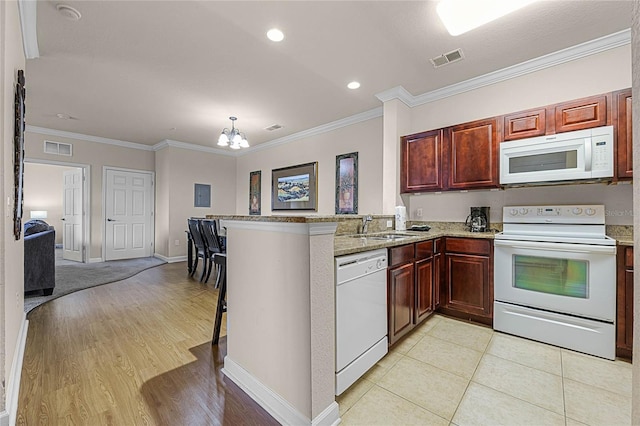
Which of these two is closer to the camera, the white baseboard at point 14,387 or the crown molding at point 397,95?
the white baseboard at point 14,387

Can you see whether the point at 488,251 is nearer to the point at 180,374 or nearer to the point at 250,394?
the point at 250,394

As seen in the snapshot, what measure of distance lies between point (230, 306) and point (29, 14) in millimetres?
2724

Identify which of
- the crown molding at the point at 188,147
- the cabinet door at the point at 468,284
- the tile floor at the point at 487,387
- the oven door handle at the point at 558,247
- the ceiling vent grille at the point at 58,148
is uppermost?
the crown molding at the point at 188,147

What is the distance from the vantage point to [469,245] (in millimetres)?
2662

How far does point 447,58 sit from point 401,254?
2.09 metres

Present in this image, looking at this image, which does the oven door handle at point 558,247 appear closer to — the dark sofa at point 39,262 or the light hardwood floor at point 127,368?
the light hardwood floor at point 127,368

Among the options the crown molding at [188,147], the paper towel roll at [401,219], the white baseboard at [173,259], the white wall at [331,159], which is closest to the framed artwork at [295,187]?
the white wall at [331,159]

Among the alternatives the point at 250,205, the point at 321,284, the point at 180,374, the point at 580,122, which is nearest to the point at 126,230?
the point at 250,205

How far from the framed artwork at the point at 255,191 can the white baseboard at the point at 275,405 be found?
16.4ft

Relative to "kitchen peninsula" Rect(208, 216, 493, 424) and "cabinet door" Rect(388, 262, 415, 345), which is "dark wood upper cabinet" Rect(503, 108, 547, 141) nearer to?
"cabinet door" Rect(388, 262, 415, 345)

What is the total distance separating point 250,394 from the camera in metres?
1.62

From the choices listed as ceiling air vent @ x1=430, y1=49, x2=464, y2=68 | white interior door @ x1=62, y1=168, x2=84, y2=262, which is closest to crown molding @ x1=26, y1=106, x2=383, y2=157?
white interior door @ x1=62, y1=168, x2=84, y2=262

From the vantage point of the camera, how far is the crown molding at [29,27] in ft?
6.66

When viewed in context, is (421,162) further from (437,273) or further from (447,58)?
(437,273)
